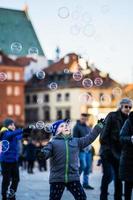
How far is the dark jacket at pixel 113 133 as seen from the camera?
26.3 feet

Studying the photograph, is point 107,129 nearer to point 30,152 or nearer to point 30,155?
point 30,155

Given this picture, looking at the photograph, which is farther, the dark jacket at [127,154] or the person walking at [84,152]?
the person walking at [84,152]

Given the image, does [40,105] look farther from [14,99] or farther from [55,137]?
[55,137]

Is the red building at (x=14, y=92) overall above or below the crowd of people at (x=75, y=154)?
above

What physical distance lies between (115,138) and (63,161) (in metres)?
1.76

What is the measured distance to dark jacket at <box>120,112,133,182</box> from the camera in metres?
7.08

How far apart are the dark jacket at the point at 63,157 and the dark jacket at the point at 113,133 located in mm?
1529

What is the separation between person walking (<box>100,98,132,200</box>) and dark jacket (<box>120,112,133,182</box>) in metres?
0.78

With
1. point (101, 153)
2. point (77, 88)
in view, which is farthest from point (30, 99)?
point (101, 153)

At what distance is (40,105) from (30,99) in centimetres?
181

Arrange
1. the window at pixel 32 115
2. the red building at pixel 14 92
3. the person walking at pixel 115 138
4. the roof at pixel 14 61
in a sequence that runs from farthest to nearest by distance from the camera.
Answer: the window at pixel 32 115 → the red building at pixel 14 92 → the roof at pixel 14 61 → the person walking at pixel 115 138

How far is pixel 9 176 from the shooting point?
8594 millimetres

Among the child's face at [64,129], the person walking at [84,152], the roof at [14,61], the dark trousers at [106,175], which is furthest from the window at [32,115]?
the child's face at [64,129]

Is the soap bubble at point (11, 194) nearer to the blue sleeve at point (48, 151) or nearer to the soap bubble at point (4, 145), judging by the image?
the soap bubble at point (4, 145)
